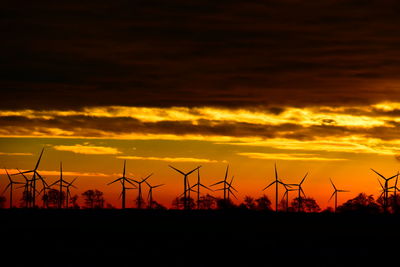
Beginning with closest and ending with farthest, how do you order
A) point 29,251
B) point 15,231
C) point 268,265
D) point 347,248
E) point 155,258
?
Result: point 268,265, point 155,258, point 29,251, point 347,248, point 15,231

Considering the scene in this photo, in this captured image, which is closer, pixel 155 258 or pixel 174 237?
pixel 155 258

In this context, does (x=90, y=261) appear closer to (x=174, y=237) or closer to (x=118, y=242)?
(x=118, y=242)

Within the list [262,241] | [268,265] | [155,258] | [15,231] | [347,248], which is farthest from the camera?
[15,231]

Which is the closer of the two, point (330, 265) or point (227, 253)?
point (330, 265)

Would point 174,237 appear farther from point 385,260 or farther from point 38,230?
point 385,260

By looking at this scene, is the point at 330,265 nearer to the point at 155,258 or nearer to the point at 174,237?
the point at 155,258

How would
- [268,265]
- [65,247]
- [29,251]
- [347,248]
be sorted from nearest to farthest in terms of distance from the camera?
1. [268,265]
2. [29,251]
3. [65,247]
4. [347,248]

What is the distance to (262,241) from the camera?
470 ft

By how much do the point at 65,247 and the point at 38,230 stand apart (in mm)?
50720

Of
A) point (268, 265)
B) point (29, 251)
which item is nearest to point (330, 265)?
point (268, 265)

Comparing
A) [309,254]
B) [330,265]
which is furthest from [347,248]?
[330,265]

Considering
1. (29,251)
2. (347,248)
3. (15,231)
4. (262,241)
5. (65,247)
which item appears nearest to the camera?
(29,251)

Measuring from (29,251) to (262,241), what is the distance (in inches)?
2031

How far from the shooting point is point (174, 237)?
150 metres
